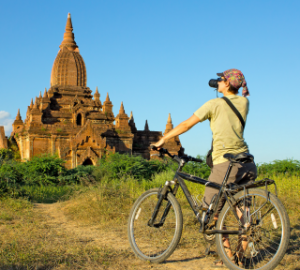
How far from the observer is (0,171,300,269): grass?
3.74 m

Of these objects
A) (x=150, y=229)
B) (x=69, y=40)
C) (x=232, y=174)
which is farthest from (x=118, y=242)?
(x=69, y=40)

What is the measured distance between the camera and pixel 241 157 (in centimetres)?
332

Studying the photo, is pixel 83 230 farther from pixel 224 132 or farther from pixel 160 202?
pixel 224 132

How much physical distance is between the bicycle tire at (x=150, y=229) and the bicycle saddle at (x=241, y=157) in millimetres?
686

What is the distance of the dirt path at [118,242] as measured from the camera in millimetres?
3730

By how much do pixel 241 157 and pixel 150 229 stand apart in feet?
4.58

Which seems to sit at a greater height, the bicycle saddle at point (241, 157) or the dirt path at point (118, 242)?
the bicycle saddle at point (241, 157)

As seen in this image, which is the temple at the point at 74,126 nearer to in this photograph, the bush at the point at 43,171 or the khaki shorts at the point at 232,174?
the bush at the point at 43,171

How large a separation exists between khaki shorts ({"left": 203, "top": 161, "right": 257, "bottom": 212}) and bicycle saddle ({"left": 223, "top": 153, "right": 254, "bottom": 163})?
0.15 m

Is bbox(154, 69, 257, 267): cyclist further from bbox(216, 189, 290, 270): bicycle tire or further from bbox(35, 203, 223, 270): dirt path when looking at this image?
bbox(35, 203, 223, 270): dirt path

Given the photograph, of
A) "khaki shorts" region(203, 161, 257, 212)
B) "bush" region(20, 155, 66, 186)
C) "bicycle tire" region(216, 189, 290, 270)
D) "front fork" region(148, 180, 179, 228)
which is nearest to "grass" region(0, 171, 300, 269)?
"front fork" region(148, 180, 179, 228)

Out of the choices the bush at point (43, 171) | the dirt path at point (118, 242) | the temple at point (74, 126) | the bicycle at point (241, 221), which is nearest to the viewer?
the bicycle at point (241, 221)

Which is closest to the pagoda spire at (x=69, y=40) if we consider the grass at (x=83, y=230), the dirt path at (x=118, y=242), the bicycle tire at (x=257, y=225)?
the grass at (x=83, y=230)

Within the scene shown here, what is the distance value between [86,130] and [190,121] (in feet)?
67.4
